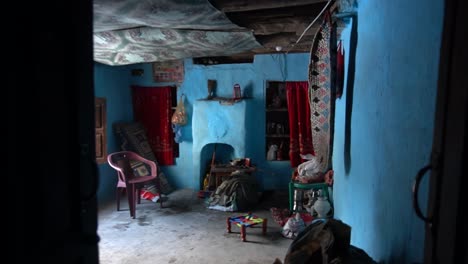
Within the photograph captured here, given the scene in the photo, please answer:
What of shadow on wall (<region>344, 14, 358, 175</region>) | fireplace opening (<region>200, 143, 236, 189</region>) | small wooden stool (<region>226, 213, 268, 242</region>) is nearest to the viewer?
shadow on wall (<region>344, 14, 358, 175</region>)

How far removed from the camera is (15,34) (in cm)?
70

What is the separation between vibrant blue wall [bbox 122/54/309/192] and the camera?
209 inches

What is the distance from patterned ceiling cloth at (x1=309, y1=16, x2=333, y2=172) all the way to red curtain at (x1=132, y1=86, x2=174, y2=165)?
3.25 metres

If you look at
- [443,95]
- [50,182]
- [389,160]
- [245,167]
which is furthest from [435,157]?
[245,167]

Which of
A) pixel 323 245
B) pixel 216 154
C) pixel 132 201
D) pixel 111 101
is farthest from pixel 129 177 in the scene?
pixel 323 245

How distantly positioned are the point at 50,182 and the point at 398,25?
1.47 metres

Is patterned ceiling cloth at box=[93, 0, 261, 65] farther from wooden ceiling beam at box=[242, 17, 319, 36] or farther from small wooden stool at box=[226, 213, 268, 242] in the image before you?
small wooden stool at box=[226, 213, 268, 242]

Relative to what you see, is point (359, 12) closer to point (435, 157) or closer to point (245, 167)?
point (435, 157)

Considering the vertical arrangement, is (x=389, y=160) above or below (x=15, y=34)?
below

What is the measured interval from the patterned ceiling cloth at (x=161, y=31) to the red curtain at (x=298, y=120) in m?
1.64

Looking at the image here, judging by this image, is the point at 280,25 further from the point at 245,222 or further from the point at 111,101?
the point at 111,101

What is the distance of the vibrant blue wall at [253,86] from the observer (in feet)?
17.4

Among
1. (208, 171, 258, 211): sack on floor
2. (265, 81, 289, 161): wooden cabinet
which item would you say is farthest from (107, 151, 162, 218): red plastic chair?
(265, 81, 289, 161): wooden cabinet

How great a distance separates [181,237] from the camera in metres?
3.70
